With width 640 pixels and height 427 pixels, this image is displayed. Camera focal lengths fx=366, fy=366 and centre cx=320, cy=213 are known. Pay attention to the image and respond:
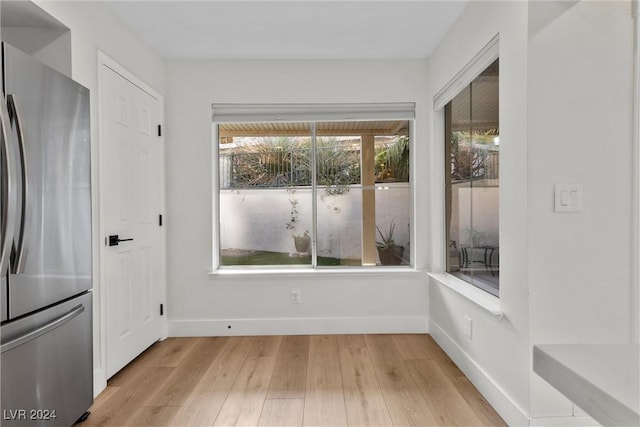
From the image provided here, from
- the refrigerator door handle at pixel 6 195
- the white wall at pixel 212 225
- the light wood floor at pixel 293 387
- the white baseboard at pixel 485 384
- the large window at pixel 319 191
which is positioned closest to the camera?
the refrigerator door handle at pixel 6 195

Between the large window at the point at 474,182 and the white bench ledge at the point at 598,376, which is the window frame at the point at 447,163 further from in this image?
the white bench ledge at the point at 598,376

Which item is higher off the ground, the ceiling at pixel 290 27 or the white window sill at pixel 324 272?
the ceiling at pixel 290 27

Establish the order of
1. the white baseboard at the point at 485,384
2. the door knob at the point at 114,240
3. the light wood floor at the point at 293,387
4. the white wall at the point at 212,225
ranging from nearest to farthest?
1. the white baseboard at the point at 485,384
2. the light wood floor at the point at 293,387
3. the door knob at the point at 114,240
4. the white wall at the point at 212,225

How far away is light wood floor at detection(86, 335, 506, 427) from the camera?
2.00m

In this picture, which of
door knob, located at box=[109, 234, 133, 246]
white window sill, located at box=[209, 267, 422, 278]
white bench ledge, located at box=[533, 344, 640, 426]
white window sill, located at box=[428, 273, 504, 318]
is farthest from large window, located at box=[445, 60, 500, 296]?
door knob, located at box=[109, 234, 133, 246]

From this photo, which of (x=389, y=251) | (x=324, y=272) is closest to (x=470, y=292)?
(x=389, y=251)

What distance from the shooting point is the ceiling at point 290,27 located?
2.47 metres

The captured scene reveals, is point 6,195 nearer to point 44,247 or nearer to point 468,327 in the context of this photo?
point 44,247

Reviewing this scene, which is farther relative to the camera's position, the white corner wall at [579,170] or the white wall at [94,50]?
the white wall at [94,50]

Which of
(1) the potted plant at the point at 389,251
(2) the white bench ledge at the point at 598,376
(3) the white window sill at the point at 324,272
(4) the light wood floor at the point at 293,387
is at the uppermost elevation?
(2) the white bench ledge at the point at 598,376

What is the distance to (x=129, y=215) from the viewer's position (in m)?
2.69

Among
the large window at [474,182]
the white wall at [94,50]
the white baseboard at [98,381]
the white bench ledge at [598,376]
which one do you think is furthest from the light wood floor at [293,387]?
the white bench ledge at [598,376]

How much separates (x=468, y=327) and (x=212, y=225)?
2280 mm

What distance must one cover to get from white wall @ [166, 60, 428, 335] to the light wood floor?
245 millimetres
